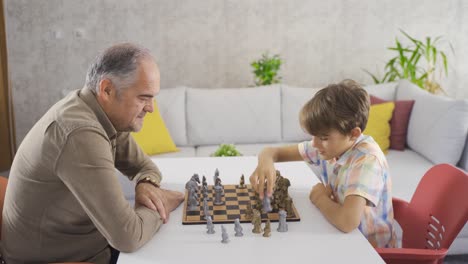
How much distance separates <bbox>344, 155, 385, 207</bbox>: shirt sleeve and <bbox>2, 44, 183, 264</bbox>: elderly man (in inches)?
22.8

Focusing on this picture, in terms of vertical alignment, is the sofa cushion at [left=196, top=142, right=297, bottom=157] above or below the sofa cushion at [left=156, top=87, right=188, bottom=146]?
below

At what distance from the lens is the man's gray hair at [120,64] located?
65.7 inches

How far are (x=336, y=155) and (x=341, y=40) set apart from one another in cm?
295

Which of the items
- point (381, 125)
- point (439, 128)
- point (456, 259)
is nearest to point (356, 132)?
point (456, 259)

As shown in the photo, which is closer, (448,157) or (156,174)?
(156,174)

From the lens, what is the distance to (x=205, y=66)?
4.70 metres

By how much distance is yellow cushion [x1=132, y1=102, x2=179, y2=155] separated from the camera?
3.86 metres

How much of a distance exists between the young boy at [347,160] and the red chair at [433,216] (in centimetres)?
14

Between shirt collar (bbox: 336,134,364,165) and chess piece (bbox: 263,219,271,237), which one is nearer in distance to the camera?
chess piece (bbox: 263,219,271,237)

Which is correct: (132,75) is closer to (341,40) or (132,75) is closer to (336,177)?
(336,177)

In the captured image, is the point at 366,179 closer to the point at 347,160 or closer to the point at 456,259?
the point at 347,160

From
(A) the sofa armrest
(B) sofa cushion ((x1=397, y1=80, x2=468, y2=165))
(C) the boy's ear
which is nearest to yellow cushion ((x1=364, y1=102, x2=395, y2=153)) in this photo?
(B) sofa cushion ((x1=397, y1=80, x2=468, y2=165))

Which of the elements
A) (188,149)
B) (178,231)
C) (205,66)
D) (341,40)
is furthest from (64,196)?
(341,40)

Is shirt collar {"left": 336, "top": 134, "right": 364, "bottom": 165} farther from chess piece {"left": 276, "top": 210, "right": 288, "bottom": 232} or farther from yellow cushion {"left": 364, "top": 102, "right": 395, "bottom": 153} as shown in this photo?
yellow cushion {"left": 364, "top": 102, "right": 395, "bottom": 153}
